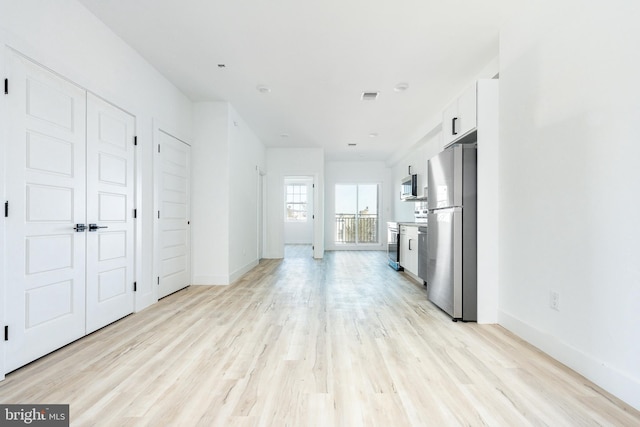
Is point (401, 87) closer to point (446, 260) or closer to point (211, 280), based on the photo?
point (446, 260)

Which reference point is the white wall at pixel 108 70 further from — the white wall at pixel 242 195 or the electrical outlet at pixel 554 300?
the electrical outlet at pixel 554 300

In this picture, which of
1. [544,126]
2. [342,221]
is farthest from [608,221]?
[342,221]

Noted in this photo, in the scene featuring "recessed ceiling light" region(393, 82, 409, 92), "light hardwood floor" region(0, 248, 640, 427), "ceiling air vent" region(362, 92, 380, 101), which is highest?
"recessed ceiling light" region(393, 82, 409, 92)

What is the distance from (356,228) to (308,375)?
7639 mm

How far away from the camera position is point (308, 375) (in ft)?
6.17

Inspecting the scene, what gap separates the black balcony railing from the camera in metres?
9.44

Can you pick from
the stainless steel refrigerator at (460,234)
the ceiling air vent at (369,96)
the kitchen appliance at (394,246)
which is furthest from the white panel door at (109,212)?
the kitchen appliance at (394,246)

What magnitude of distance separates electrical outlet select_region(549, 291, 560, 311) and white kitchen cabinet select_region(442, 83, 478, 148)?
153 centimetres

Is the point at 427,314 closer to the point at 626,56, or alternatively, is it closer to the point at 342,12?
the point at 626,56

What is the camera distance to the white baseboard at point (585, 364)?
1566mm

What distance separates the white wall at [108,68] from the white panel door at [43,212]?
151 millimetres

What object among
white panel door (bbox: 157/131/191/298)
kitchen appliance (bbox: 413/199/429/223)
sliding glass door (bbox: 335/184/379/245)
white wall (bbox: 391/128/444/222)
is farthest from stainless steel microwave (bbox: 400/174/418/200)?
white panel door (bbox: 157/131/191/298)

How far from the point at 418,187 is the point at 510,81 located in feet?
11.8

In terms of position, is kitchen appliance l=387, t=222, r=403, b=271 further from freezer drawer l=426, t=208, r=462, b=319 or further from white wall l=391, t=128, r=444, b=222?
freezer drawer l=426, t=208, r=462, b=319
